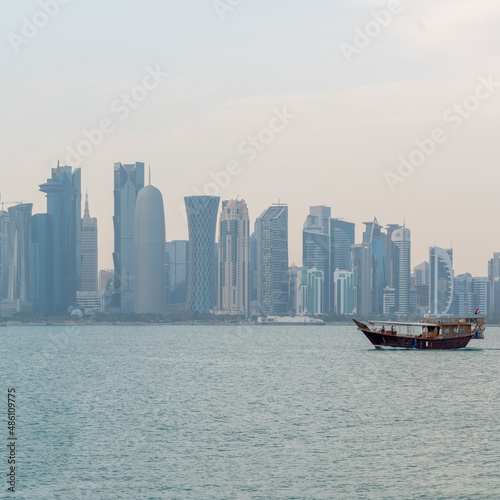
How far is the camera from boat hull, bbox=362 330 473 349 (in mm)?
162125

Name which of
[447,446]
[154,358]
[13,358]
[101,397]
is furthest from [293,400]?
[13,358]

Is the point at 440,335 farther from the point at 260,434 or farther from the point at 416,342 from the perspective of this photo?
the point at 260,434

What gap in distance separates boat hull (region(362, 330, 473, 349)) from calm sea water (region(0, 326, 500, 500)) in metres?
28.0

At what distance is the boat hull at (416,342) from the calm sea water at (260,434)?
91.8 ft

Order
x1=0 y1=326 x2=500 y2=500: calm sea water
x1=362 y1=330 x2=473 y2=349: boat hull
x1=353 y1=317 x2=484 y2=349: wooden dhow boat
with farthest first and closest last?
x1=362 y1=330 x2=473 y2=349: boat hull < x1=353 y1=317 x2=484 y2=349: wooden dhow boat < x1=0 y1=326 x2=500 y2=500: calm sea water

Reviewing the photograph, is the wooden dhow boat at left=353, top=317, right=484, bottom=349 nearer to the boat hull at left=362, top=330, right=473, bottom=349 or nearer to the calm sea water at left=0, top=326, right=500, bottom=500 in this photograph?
the boat hull at left=362, top=330, right=473, bottom=349

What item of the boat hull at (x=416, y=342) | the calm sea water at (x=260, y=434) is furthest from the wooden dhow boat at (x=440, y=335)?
the calm sea water at (x=260, y=434)

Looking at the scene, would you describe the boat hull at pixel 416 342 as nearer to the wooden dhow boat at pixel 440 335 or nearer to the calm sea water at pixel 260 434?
the wooden dhow boat at pixel 440 335

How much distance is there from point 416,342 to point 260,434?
95.5 metres

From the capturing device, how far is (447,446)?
221 feet

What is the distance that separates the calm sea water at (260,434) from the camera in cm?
5497

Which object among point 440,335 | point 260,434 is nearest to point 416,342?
point 440,335

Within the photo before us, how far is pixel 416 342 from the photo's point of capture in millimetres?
162875

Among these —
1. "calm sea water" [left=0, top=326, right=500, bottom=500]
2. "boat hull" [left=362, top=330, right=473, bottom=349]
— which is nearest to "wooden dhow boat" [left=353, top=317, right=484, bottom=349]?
"boat hull" [left=362, top=330, right=473, bottom=349]
